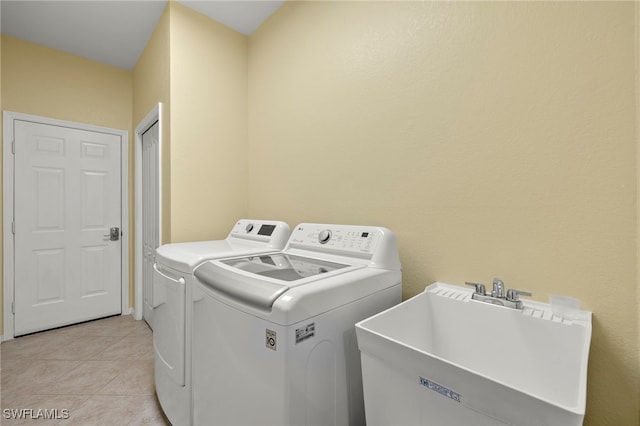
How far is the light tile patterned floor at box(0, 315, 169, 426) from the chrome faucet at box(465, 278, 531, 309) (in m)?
1.72

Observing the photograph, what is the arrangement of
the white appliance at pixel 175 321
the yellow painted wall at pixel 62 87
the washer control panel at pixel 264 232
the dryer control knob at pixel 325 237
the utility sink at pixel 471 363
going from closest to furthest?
the utility sink at pixel 471 363
the white appliance at pixel 175 321
the dryer control knob at pixel 325 237
the washer control panel at pixel 264 232
the yellow painted wall at pixel 62 87

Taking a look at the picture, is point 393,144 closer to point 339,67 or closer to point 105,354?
point 339,67

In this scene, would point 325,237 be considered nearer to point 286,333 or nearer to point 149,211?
point 286,333

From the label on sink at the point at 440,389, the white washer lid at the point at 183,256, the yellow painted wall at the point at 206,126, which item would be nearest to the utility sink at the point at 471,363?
the label on sink at the point at 440,389

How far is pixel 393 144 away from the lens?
4.68 feet

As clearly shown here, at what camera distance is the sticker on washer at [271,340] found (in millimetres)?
824

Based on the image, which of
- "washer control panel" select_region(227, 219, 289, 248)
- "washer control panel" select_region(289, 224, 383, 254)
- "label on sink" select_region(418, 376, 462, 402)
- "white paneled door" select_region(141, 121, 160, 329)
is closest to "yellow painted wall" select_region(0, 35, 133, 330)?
"white paneled door" select_region(141, 121, 160, 329)

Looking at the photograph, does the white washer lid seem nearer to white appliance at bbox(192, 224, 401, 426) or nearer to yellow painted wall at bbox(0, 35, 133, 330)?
white appliance at bbox(192, 224, 401, 426)

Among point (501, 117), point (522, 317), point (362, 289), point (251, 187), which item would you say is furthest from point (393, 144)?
point (251, 187)

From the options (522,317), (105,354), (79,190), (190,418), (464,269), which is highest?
(79,190)

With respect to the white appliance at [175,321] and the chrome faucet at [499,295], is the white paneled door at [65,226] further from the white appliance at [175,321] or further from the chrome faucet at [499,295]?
the chrome faucet at [499,295]

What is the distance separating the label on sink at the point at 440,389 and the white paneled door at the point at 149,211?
2.43m

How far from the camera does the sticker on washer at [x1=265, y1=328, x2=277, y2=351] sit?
2.70 ft

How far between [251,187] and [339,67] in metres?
1.20
